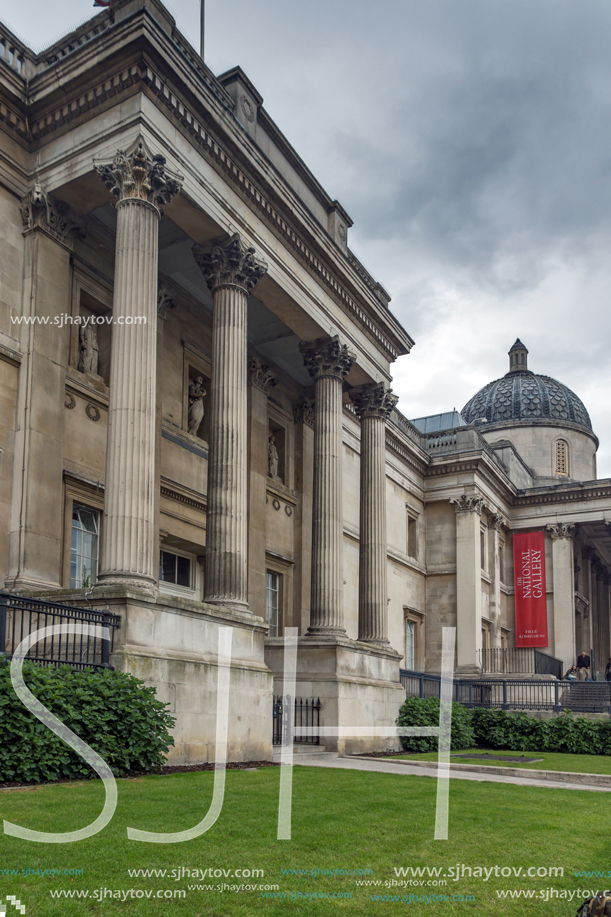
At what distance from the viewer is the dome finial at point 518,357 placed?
63.1 m

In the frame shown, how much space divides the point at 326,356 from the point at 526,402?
36701 mm

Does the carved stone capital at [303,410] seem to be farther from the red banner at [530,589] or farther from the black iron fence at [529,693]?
the red banner at [530,589]

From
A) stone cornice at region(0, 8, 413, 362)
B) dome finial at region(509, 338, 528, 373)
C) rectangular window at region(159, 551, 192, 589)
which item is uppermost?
dome finial at region(509, 338, 528, 373)

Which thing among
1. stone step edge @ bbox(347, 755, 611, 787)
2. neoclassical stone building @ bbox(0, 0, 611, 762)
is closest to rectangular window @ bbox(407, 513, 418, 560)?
neoclassical stone building @ bbox(0, 0, 611, 762)

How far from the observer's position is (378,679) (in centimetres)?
2278

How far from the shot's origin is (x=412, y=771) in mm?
14875

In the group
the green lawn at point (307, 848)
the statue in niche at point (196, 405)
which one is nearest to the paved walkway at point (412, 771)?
the green lawn at point (307, 848)

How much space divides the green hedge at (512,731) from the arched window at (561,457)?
32.7 m

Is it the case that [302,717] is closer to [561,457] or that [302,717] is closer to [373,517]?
[373,517]

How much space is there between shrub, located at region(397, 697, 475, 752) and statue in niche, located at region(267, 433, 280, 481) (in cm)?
783

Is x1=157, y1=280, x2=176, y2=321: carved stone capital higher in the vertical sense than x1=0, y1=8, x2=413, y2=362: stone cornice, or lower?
lower

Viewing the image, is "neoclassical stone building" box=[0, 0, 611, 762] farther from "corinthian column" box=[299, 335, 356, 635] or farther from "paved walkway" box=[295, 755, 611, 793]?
"paved walkway" box=[295, 755, 611, 793]

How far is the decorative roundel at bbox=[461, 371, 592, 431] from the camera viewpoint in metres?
56.8

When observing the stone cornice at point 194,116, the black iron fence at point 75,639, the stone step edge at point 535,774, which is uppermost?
the stone cornice at point 194,116
